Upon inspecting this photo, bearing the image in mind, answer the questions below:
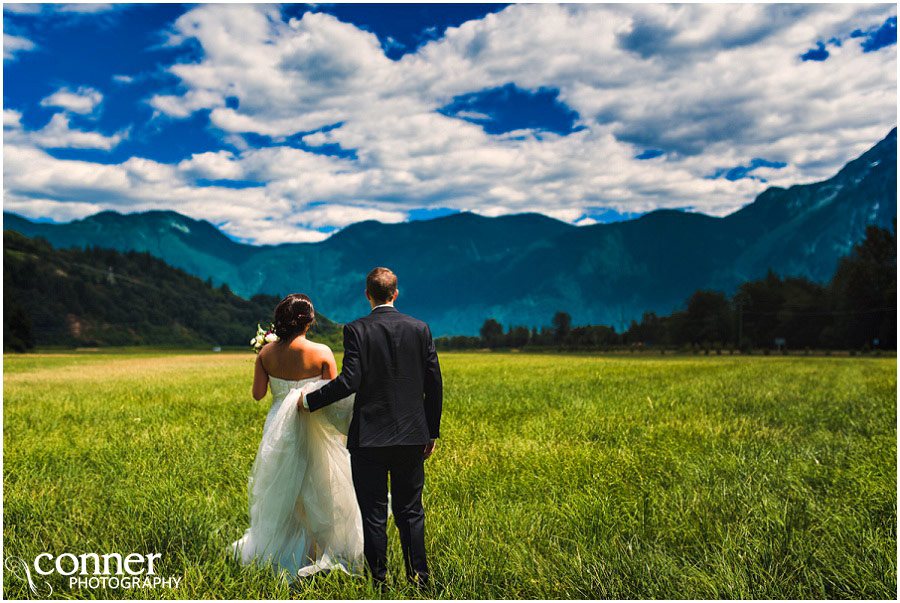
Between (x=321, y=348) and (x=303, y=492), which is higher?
(x=321, y=348)

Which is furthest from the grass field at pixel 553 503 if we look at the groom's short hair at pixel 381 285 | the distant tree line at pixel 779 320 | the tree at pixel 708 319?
the tree at pixel 708 319

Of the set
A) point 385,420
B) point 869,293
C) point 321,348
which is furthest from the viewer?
point 869,293

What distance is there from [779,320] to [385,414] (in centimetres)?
12575

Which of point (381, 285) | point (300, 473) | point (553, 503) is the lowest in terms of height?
point (553, 503)

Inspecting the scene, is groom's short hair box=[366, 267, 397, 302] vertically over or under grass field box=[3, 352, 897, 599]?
over

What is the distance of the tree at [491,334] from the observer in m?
136

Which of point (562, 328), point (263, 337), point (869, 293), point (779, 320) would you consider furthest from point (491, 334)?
point (263, 337)

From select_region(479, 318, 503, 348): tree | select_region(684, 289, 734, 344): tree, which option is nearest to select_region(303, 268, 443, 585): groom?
select_region(684, 289, 734, 344): tree

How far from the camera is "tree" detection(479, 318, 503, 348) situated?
5354 inches

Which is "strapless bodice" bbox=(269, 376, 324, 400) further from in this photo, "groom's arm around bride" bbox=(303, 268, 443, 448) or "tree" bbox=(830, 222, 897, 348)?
"tree" bbox=(830, 222, 897, 348)

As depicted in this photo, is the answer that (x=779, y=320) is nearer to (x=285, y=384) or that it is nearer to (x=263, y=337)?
(x=263, y=337)

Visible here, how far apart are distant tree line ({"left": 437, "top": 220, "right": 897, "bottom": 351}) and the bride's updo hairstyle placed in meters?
105

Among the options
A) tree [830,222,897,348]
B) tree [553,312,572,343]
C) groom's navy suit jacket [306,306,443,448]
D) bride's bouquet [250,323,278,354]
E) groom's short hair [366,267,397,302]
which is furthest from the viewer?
tree [553,312,572,343]

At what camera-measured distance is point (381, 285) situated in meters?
4.77
